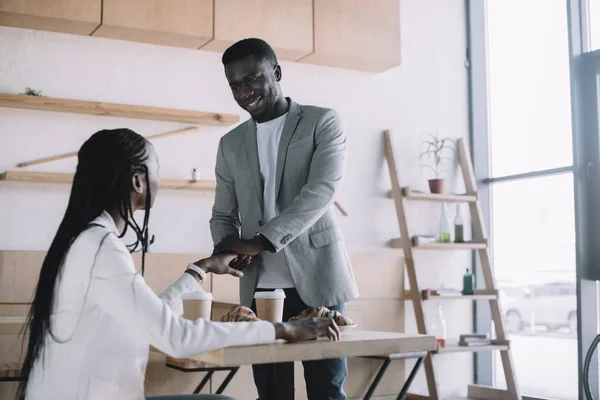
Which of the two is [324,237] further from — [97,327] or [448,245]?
[448,245]

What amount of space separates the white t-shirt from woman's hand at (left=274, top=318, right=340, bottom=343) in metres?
0.63

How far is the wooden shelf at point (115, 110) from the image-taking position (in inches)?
135

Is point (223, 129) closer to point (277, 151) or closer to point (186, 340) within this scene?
point (277, 151)

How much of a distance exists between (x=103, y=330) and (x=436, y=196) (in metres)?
3.23

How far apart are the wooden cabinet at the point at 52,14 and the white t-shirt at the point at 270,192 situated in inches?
59.5

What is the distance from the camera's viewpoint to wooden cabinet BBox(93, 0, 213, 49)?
354 centimetres

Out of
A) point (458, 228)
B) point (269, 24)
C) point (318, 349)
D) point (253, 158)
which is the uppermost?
point (269, 24)

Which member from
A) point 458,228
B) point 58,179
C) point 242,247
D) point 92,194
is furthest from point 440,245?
point 92,194

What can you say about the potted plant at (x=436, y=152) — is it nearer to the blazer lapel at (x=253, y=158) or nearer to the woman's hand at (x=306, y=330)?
the blazer lapel at (x=253, y=158)

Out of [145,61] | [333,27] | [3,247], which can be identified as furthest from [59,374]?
[333,27]

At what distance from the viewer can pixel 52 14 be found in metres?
3.40

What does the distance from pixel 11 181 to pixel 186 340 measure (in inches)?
95.0

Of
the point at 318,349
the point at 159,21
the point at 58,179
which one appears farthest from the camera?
the point at 159,21

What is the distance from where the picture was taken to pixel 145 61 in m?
3.85
